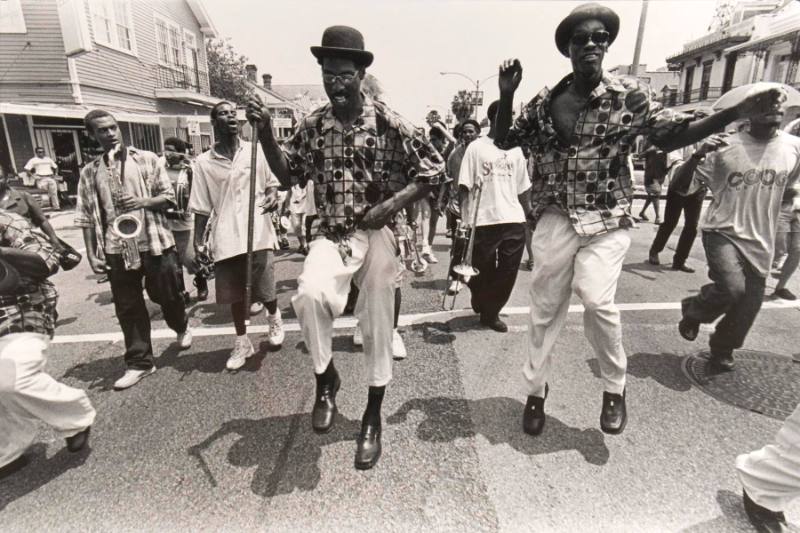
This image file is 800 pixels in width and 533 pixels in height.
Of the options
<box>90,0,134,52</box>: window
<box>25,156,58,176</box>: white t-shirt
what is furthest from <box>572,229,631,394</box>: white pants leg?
<box>90,0,134,52</box>: window

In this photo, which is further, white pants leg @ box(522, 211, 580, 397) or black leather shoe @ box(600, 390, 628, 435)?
white pants leg @ box(522, 211, 580, 397)

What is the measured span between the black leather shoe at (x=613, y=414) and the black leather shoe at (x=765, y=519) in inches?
26.2

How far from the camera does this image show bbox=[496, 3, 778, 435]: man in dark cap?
2590 mm

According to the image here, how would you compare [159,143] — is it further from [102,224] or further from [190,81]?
[102,224]

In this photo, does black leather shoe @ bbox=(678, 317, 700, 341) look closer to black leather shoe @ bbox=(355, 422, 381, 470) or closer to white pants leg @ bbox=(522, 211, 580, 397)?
white pants leg @ bbox=(522, 211, 580, 397)

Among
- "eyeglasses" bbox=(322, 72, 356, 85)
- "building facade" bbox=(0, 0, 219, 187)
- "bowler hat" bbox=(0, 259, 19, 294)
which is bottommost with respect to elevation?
"bowler hat" bbox=(0, 259, 19, 294)

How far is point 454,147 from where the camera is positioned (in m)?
6.91

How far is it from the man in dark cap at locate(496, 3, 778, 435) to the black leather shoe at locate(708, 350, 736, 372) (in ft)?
5.42

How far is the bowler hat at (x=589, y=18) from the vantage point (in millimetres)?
2545

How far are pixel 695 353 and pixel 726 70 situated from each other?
39968 millimetres

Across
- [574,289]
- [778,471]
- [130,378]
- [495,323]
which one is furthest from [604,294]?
[130,378]

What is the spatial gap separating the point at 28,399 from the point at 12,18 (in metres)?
17.5

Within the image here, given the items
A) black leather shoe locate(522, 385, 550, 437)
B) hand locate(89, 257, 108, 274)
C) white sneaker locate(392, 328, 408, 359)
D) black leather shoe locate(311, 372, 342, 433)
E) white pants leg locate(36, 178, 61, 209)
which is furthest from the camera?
white pants leg locate(36, 178, 61, 209)

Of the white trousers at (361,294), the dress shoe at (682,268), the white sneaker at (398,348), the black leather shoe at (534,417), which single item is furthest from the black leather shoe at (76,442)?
the dress shoe at (682,268)
